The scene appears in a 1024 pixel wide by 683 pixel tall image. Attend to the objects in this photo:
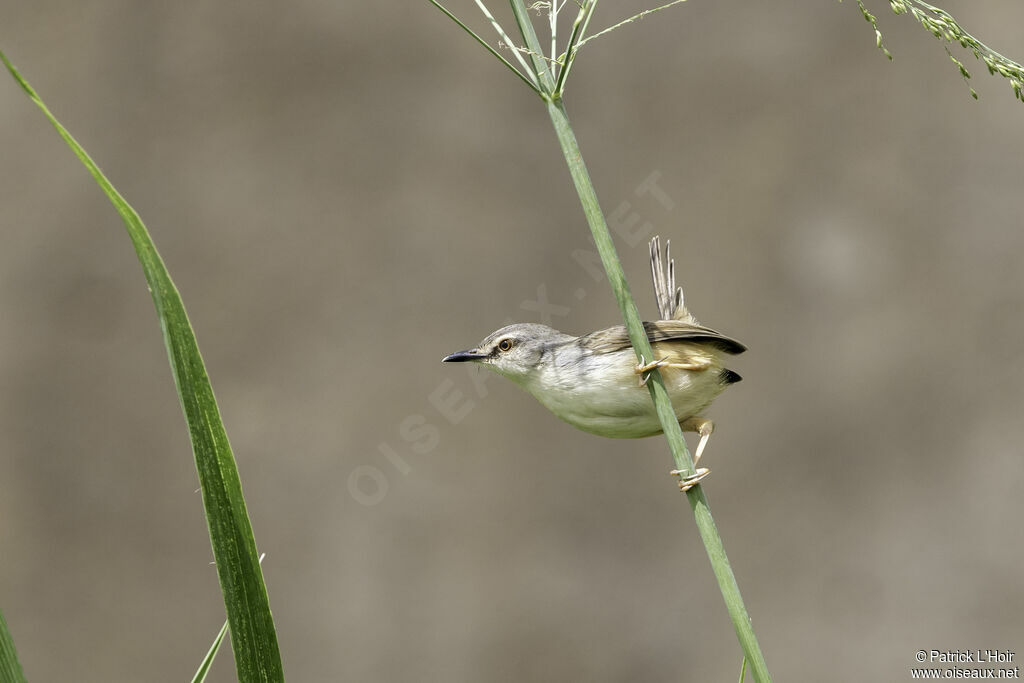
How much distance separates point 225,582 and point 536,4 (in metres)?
0.61

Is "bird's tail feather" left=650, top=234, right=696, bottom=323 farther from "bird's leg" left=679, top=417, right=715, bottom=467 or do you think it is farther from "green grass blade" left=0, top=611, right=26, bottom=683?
"green grass blade" left=0, top=611, right=26, bottom=683

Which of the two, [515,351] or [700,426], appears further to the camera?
[515,351]

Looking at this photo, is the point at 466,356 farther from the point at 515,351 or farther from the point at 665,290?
the point at 665,290

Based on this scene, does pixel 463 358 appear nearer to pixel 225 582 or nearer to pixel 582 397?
pixel 582 397

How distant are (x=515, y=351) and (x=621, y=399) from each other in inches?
10.8

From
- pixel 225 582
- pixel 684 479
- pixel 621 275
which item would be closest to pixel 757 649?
pixel 684 479

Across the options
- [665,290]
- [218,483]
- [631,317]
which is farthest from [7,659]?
[665,290]

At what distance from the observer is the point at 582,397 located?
125 centimetres

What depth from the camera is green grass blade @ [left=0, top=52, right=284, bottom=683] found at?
68 centimetres

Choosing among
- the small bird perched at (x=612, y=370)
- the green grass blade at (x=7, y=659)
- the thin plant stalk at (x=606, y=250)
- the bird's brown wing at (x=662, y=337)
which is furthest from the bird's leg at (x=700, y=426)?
the green grass blade at (x=7, y=659)

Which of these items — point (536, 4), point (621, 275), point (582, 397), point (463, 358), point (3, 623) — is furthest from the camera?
point (463, 358)

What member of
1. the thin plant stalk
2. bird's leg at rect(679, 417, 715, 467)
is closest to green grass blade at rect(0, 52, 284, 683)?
the thin plant stalk

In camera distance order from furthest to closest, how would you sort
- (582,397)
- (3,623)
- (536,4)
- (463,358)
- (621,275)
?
(463,358) < (582,397) < (536,4) < (621,275) < (3,623)

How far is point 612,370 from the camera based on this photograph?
1251 millimetres
